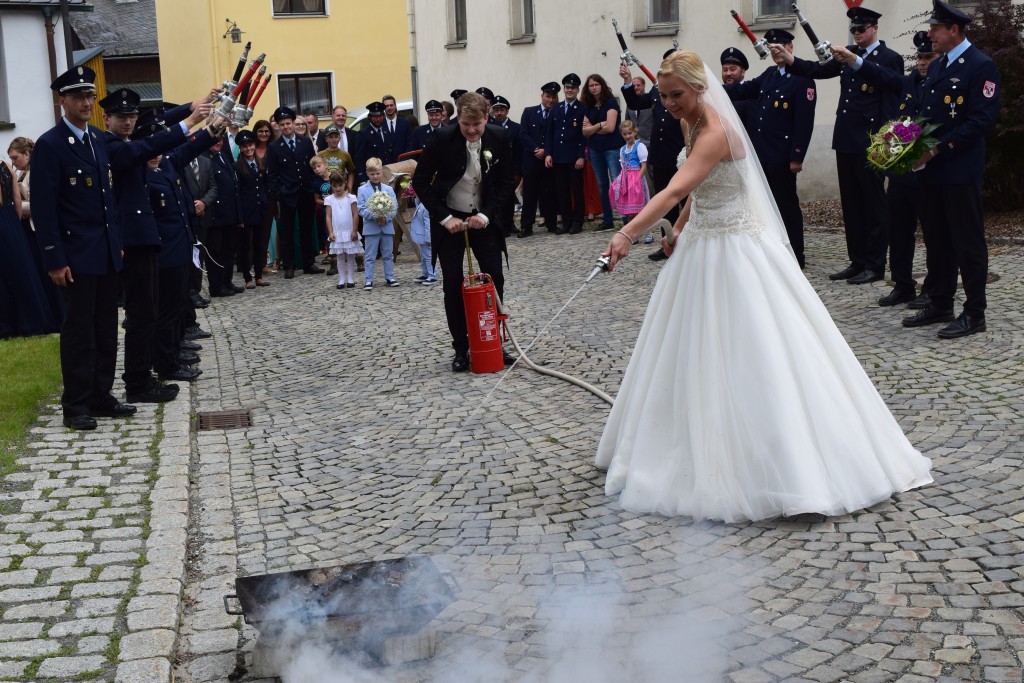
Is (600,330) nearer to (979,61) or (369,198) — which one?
(979,61)

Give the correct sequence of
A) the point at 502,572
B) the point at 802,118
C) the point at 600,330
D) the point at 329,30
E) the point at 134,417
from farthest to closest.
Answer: the point at 329,30 < the point at 802,118 < the point at 600,330 < the point at 134,417 < the point at 502,572

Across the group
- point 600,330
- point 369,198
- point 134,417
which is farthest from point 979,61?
point 369,198

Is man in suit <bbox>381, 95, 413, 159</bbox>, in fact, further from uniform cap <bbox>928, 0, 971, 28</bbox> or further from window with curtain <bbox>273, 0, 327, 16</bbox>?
window with curtain <bbox>273, 0, 327, 16</bbox>

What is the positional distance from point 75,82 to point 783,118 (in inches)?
278

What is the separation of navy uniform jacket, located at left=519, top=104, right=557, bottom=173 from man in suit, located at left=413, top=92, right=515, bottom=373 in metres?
8.77

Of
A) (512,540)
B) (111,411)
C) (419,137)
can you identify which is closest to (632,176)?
(419,137)

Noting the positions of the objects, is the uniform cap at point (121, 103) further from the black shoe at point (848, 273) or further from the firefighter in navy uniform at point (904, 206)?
the black shoe at point (848, 273)

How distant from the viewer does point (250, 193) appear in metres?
15.0

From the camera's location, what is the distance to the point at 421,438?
746 cm

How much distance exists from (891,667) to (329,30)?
116 ft

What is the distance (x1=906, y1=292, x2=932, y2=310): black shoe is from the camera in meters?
10.1

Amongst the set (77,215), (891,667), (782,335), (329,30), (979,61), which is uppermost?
(329,30)

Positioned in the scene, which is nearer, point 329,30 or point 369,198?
point 369,198

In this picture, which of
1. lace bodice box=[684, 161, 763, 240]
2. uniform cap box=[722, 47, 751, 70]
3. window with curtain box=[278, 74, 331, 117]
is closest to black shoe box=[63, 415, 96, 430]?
lace bodice box=[684, 161, 763, 240]
